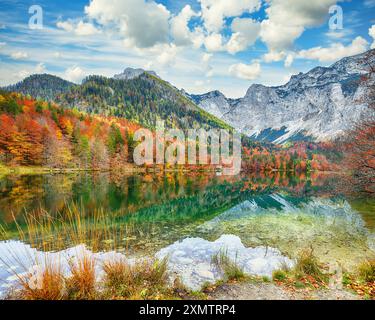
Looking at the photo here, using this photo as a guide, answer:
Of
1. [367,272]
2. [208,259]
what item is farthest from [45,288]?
[367,272]

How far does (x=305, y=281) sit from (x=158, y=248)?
25.3 feet

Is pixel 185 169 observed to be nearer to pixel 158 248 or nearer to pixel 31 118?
pixel 31 118

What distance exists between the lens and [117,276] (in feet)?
24.5

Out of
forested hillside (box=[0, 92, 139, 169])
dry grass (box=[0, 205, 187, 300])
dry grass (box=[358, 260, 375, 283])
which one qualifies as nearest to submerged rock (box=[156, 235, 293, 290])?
dry grass (box=[0, 205, 187, 300])

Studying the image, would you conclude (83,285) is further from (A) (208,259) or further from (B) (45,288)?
(A) (208,259)

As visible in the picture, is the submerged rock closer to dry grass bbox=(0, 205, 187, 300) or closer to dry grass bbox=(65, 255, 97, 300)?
dry grass bbox=(0, 205, 187, 300)

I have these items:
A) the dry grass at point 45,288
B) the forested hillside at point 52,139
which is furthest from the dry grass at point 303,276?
the forested hillside at point 52,139

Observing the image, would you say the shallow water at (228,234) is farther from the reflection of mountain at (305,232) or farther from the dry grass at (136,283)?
the dry grass at (136,283)

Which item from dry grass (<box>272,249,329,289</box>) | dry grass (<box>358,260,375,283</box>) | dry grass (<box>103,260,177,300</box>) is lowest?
dry grass (<box>272,249,329,289</box>)

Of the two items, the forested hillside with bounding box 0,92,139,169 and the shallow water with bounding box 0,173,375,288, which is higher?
the forested hillside with bounding box 0,92,139,169

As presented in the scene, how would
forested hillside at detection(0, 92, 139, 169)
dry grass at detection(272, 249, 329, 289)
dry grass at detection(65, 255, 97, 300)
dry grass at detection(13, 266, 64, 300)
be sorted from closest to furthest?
dry grass at detection(13, 266, 64, 300) → dry grass at detection(65, 255, 97, 300) → dry grass at detection(272, 249, 329, 289) → forested hillside at detection(0, 92, 139, 169)

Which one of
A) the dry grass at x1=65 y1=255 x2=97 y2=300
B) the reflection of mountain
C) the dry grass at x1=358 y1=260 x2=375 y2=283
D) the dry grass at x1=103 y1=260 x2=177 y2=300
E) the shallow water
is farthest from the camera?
the reflection of mountain
